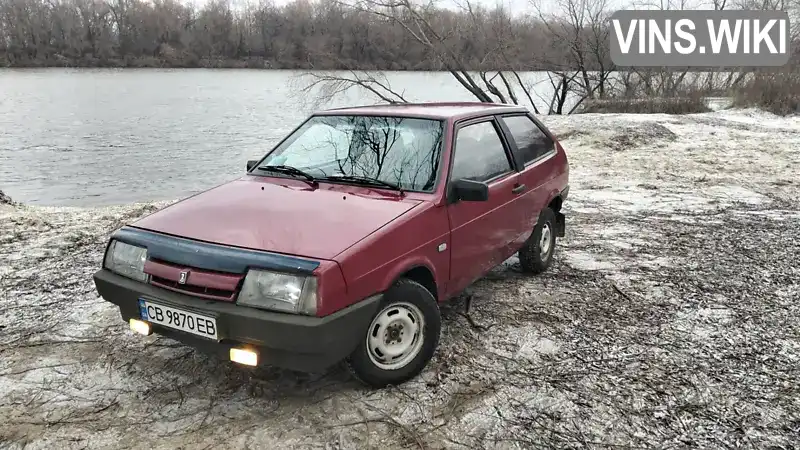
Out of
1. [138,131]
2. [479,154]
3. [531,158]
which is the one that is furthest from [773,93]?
[138,131]

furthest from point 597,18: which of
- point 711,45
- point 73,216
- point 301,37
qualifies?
point 301,37

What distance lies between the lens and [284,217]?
318 cm

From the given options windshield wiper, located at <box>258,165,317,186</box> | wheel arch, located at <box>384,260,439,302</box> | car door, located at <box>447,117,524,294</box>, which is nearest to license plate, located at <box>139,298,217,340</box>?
wheel arch, located at <box>384,260,439,302</box>

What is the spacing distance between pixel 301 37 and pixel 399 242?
5055cm

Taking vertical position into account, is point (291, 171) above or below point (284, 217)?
above

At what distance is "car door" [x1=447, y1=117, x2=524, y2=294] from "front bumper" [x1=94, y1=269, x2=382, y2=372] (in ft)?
3.20

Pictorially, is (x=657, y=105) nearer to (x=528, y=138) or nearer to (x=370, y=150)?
(x=528, y=138)

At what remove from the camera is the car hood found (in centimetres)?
291

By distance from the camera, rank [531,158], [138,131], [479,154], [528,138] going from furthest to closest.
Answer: [138,131]
[528,138]
[531,158]
[479,154]

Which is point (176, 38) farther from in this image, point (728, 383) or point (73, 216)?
point (728, 383)

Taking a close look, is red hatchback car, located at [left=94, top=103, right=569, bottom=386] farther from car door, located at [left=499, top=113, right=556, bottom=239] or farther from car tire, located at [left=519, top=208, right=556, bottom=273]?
car tire, located at [left=519, top=208, right=556, bottom=273]

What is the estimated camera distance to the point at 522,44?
22.4m

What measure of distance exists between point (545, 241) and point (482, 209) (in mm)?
1501

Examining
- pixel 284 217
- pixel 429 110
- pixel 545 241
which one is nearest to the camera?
pixel 284 217
